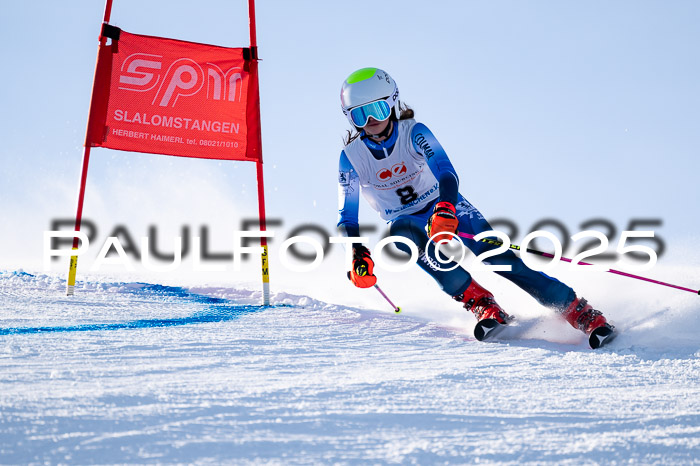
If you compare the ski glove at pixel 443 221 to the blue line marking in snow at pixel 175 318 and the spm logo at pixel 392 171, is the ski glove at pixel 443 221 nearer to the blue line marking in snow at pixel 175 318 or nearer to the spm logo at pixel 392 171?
the spm logo at pixel 392 171

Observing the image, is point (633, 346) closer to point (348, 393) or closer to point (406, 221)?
point (406, 221)

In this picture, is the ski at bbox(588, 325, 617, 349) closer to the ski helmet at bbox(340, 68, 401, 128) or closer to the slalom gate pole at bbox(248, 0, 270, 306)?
the ski helmet at bbox(340, 68, 401, 128)

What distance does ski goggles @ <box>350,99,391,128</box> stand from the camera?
3539mm

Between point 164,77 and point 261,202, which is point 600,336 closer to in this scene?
point 261,202

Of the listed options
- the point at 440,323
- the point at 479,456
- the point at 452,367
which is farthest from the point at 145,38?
the point at 479,456

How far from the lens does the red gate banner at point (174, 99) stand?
203 inches

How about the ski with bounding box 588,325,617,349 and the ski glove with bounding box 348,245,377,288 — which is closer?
the ski with bounding box 588,325,617,349

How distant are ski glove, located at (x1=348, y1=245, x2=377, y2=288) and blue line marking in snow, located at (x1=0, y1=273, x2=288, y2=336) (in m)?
0.90

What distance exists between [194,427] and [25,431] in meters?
0.39

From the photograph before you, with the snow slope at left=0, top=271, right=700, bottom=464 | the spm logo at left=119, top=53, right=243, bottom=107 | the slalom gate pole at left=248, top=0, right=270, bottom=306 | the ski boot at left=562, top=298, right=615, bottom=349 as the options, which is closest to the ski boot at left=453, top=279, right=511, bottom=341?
the snow slope at left=0, top=271, right=700, bottom=464

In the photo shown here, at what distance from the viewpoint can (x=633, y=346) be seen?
9.87ft

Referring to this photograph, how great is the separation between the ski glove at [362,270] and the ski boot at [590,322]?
1.07 m

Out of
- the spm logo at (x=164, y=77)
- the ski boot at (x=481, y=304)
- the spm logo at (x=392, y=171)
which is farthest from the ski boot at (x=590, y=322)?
the spm logo at (x=164, y=77)

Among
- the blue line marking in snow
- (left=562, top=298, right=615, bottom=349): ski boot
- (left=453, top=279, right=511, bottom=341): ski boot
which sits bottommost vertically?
(left=562, top=298, right=615, bottom=349): ski boot
